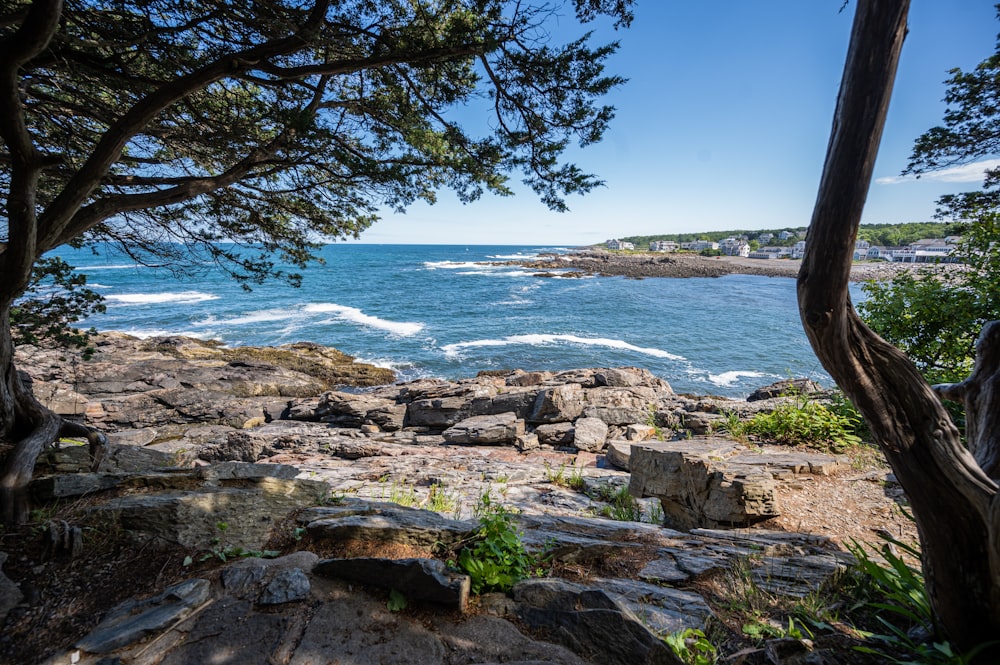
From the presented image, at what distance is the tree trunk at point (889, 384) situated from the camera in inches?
77.8

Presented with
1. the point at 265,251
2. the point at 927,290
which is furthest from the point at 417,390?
the point at 927,290

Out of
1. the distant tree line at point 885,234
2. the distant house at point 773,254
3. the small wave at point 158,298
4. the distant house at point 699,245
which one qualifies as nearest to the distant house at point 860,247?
the distant tree line at point 885,234

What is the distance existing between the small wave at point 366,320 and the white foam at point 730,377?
17.7 m

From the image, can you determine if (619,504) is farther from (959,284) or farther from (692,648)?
(959,284)

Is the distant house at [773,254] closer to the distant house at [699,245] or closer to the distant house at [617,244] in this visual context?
the distant house at [699,245]

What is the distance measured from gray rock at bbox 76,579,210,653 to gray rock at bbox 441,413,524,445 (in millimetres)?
8195

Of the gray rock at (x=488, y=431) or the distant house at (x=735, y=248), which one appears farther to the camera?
the distant house at (x=735, y=248)

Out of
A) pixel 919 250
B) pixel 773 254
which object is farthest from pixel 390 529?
pixel 773 254

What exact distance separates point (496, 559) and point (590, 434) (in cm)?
758

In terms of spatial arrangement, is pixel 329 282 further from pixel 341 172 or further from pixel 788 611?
pixel 788 611

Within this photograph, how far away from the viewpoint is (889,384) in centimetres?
232

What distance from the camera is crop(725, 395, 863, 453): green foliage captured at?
20.2 ft

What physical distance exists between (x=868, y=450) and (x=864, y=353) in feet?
16.9

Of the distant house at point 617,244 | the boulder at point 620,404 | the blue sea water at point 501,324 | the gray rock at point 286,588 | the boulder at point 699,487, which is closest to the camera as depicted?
the gray rock at point 286,588
